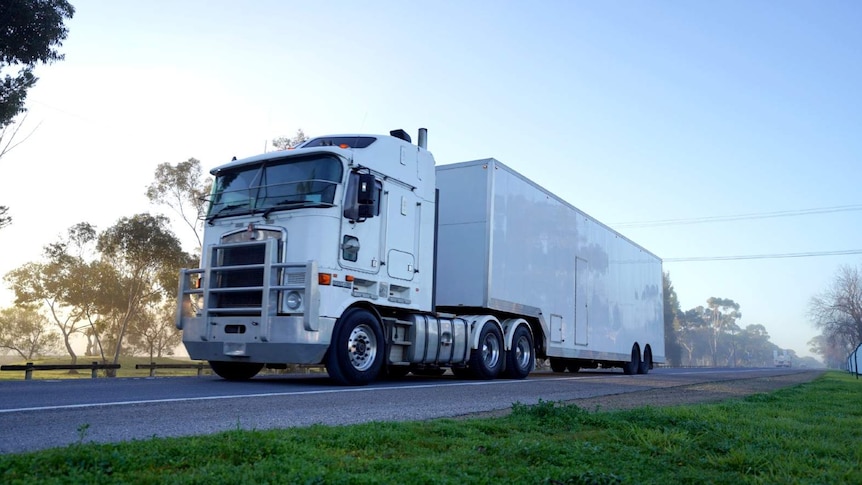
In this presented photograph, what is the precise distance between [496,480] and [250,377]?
9.61 m

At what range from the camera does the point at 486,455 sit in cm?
408

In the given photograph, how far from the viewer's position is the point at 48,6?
1911cm

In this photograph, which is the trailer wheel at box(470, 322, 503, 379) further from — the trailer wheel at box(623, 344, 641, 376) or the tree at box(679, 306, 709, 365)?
the tree at box(679, 306, 709, 365)

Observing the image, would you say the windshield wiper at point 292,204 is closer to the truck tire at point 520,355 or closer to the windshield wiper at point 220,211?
the windshield wiper at point 220,211

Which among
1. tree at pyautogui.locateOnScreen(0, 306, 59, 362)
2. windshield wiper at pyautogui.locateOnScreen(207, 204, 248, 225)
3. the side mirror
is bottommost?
tree at pyautogui.locateOnScreen(0, 306, 59, 362)

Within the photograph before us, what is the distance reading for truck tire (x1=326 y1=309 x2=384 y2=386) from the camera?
10039 millimetres

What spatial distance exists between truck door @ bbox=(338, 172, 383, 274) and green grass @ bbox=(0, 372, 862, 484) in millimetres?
5060

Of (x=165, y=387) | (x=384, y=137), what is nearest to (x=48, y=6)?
(x=384, y=137)

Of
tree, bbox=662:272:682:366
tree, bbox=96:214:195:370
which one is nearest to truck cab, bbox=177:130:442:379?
tree, bbox=96:214:195:370

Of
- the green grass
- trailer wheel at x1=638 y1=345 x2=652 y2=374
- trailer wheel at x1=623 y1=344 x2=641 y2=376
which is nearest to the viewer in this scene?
the green grass

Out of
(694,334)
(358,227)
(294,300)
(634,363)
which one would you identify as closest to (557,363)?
(634,363)

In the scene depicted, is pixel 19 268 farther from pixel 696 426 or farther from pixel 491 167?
pixel 696 426

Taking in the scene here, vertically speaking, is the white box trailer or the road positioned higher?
the white box trailer

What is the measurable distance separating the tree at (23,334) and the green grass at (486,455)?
58.9m
